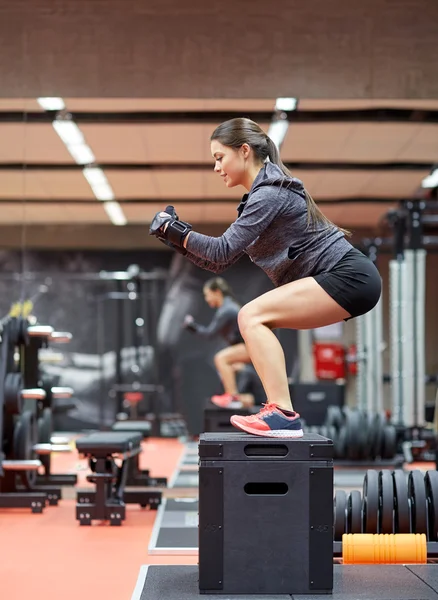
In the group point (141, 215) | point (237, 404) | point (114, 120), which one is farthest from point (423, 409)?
point (114, 120)

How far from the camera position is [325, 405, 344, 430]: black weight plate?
7.17 meters

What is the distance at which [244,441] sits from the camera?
3049 millimetres

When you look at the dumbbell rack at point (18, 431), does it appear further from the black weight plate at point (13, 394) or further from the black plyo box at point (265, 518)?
the black plyo box at point (265, 518)

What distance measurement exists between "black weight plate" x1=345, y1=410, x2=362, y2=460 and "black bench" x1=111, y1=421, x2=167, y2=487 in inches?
69.7

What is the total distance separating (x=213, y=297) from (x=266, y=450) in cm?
300

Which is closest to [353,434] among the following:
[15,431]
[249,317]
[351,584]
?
[15,431]

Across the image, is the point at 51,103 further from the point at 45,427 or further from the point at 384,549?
the point at 384,549

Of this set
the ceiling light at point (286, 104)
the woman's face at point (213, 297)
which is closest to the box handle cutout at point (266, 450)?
the woman's face at point (213, 297)

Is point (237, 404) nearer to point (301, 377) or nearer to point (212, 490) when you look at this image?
point (301, 377)

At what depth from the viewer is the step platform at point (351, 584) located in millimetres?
2949

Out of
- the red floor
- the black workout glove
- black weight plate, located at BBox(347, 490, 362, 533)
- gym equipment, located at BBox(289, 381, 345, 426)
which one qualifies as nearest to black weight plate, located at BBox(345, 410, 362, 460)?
gym equipment, located at BBox(289, 381, 345, 426)

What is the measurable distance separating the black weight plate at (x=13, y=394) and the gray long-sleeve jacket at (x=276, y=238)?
8.35 ft

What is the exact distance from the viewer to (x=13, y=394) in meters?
5.52

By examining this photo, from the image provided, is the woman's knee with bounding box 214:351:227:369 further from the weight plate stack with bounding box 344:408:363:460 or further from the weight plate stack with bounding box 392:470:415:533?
the weight plate stack with bounding box 392:470:415:533
